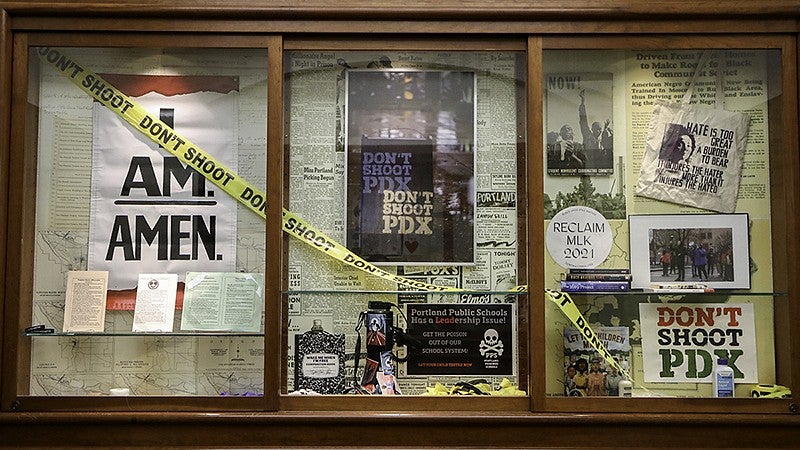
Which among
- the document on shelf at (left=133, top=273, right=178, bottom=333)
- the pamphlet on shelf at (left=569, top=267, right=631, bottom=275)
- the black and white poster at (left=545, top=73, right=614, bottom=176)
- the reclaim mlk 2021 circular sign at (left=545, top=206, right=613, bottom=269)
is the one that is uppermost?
the black and white poster at (left=545, top=73, right=614, bottom=176)

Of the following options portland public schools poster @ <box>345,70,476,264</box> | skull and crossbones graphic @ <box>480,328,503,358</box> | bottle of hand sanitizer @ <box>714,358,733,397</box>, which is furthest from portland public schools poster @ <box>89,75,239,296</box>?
bottle of hand sanitizer @ <box>714,358,733,397</box>

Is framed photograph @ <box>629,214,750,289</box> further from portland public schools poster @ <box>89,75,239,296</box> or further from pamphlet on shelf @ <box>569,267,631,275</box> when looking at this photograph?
portland public schools poster @ <box>89,75,239,296</box>

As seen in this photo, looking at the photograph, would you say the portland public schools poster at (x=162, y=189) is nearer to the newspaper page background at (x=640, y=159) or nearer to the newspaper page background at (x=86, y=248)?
the newspaper page background at (x=86, y=248)

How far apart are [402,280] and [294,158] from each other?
20.4 inches

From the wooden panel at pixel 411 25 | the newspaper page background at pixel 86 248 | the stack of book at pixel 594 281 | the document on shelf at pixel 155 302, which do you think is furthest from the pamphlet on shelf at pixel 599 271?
the document on shelf at pixel 155 302

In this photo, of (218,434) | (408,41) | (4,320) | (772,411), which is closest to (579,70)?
(408,41)

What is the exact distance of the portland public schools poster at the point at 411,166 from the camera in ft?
8.09

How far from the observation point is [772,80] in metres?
2.41

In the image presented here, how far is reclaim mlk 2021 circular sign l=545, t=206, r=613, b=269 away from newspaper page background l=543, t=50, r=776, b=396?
0.03 meters

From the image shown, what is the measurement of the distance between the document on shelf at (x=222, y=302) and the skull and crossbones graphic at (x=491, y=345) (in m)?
0.71

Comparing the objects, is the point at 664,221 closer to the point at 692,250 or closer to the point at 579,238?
the point at 692,250

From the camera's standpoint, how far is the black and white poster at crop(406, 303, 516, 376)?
7.97 feet

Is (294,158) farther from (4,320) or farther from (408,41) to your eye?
(4,320)

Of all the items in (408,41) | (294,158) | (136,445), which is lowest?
(136,445)
